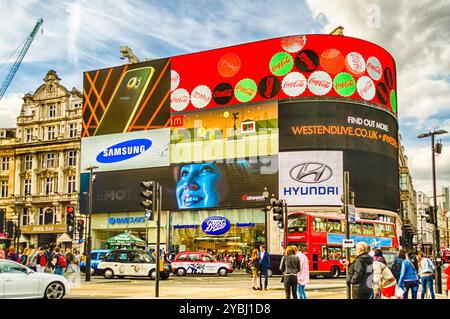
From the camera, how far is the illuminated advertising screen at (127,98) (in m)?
65.5

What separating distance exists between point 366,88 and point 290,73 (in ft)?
26.3

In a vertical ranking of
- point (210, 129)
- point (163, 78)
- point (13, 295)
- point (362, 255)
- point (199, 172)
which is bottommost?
point (13, 295)

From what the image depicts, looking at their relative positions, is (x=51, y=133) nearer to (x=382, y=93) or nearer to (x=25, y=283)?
(x=382, y=93)

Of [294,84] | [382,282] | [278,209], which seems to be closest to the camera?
[382,282]

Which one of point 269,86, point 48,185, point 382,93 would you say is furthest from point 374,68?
point 48,185

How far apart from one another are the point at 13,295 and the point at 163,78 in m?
50.9

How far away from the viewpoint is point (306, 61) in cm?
5862

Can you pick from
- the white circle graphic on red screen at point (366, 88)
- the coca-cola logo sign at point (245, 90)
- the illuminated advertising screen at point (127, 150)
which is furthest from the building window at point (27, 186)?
the white circle graphic on red screen at point (366, 88)

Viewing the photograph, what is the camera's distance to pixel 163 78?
6588 cm

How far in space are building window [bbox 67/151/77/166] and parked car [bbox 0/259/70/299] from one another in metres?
57.5

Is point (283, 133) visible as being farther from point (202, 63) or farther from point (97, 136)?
point (97, 136)

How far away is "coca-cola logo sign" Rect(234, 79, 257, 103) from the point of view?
60.1 metres
